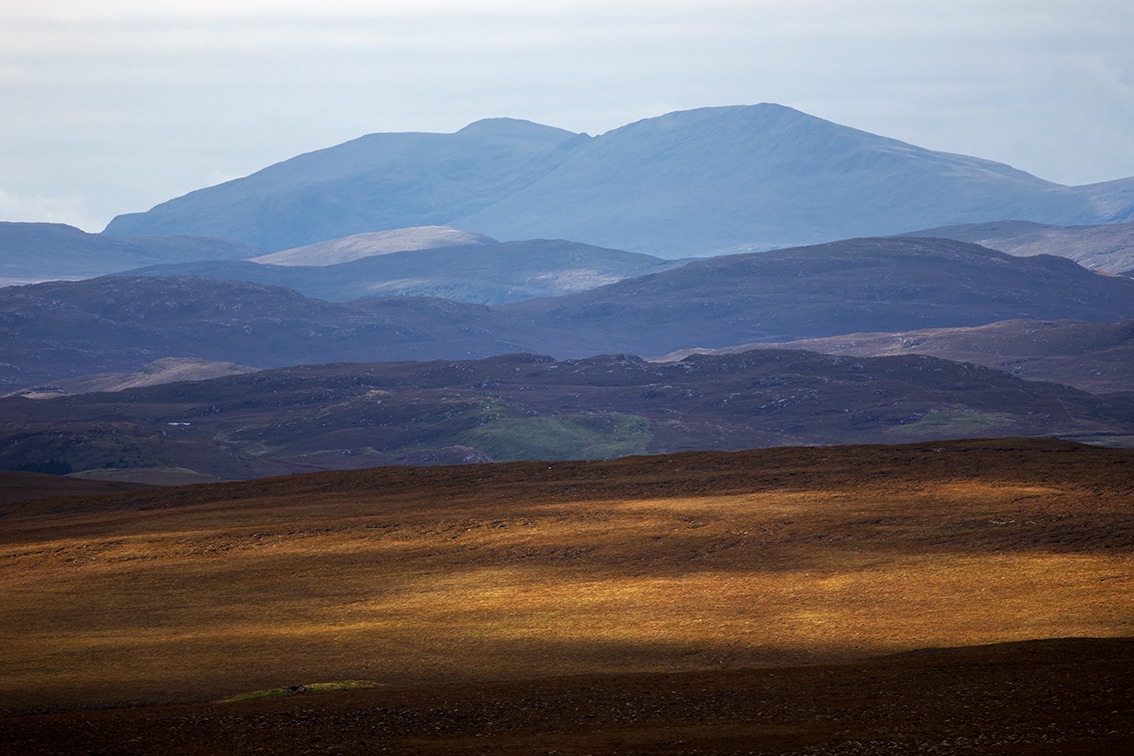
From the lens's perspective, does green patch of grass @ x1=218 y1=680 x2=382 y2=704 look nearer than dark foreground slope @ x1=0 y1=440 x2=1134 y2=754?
No

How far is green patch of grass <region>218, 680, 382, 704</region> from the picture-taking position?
37.8 m

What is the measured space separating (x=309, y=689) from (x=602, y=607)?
1413cm

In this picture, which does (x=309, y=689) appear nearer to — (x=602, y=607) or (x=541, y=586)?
(x=602, y=607)

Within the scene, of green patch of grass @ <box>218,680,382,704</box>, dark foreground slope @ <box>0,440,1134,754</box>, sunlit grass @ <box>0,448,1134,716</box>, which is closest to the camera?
dark foreground slope @ <box>0,440,1134,754</box>

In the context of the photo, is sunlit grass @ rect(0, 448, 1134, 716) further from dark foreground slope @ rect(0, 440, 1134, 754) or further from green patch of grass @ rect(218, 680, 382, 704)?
green patch of grass @ rect(218, 680, 382, 704)

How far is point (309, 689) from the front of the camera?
38469mm

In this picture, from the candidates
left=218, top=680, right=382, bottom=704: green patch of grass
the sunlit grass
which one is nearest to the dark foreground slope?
the sunlit grass

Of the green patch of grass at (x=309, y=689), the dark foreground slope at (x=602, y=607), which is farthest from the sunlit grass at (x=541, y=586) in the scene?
the green patch of grass at (x=309, y=689)

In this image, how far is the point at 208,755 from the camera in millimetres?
30109

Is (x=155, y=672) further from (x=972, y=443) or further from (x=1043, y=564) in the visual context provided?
(x=972, y=443)

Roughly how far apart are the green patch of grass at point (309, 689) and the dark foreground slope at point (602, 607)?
42 centimetres

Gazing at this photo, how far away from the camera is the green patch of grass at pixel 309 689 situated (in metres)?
37.8

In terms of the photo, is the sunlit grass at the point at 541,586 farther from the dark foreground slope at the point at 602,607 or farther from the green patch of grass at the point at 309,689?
the green patch of grass at the point at 309,689

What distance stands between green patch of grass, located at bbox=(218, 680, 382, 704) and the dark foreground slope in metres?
0.42
